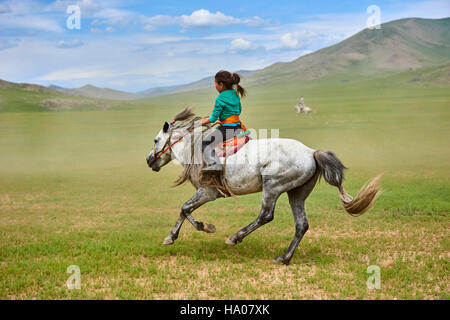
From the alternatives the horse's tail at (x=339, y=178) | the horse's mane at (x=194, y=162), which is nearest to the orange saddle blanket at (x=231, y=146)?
the horse's mane at (x=194, y=162)

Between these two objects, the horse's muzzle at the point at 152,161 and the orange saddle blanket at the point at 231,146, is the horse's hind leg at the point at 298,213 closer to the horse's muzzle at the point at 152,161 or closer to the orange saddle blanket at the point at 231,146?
the orange saddle blanket at the point at 231,146

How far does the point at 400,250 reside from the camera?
762cm

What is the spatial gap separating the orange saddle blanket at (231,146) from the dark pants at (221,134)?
81 millimetres

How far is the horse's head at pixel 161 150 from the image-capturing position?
7621 millimetres

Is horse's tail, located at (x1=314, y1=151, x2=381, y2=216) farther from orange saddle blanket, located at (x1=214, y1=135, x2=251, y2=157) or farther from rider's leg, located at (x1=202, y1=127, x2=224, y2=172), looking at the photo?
rider's leg, located at (x1=202, y1=127, x2=224, y2=172)

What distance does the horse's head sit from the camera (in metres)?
7.62

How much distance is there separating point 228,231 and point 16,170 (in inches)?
591

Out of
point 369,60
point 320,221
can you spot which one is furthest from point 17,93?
point 369,60

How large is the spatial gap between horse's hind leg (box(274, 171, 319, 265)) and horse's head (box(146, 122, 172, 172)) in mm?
2523

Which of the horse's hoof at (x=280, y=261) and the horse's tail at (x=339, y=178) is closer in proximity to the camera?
the horse's tail at (x=339, y=178)

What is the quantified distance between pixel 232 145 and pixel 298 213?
1.66 metres

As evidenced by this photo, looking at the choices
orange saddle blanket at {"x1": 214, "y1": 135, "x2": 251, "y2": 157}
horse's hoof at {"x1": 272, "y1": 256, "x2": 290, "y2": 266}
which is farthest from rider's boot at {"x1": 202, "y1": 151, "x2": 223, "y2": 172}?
horse's hoof at {"x1": 272, "y1": 256, "x2": 290, "y2": 266}

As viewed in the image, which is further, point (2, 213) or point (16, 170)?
point (16, 170)

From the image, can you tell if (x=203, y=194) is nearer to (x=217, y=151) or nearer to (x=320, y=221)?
(x=217, y=151)
